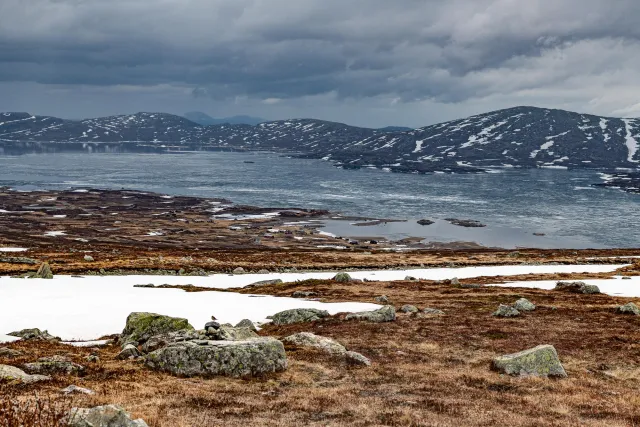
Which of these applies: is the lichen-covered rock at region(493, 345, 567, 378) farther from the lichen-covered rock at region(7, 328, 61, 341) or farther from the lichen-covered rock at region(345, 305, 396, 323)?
the lichen-covered rock at region(7, 328, 61, 341)

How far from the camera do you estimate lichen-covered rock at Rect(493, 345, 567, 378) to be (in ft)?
81.6

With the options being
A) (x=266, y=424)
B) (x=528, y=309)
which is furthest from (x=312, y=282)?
(x=266, y=424)

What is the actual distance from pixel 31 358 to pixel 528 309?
116ft

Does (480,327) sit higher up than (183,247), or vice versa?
(480,327)

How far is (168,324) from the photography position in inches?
1178

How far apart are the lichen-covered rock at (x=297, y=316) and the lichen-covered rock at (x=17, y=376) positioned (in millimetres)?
20861

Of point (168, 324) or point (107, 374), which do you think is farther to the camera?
point (168, 324)

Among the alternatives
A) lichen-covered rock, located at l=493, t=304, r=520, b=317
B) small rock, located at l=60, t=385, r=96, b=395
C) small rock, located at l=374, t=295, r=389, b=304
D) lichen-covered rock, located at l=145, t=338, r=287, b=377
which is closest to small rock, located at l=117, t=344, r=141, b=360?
lichen-covered rock, located at l=145, t=338, r=287, b=377

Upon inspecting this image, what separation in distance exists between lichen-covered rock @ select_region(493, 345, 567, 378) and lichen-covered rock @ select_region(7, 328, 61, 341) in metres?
25.5

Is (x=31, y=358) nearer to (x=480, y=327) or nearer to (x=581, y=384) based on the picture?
(x=581, y=384)

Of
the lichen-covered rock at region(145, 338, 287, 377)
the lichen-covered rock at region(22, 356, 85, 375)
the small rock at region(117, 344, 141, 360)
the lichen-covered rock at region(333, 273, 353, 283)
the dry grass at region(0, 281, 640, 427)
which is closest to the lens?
the dry grass at region(0, 281, 640, 427)

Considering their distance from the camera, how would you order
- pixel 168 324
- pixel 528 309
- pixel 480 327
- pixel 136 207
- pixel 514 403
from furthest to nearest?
1. pixel 136 207
2. pixel 528 309
3. pixel 480 327
4. pixel 168 324
5. pixel 514 403

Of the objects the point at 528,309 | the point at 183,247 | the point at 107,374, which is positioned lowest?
the point at 183,247

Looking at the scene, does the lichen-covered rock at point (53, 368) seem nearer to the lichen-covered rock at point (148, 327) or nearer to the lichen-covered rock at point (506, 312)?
the lichen-covered rock at point (148, 327)
